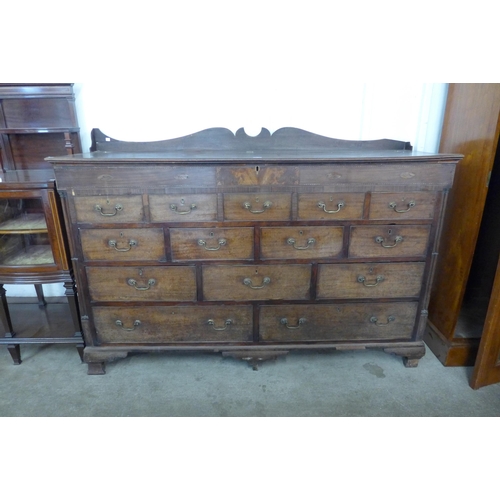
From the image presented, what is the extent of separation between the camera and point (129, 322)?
6.16 ft

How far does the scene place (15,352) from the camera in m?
2.05

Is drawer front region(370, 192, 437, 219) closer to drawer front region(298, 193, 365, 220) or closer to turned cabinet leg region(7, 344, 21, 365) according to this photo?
drawer front region(298, 193, 365, 220)

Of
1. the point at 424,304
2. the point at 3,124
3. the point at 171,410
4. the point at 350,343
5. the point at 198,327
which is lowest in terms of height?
the point at 171,410

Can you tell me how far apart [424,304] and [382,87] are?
1303 mm

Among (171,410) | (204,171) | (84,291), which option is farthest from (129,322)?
(204,171)

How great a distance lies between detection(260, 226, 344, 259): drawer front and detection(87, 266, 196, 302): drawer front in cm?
40

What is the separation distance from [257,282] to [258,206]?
393mm

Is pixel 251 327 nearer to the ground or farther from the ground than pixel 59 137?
nearer to the ground

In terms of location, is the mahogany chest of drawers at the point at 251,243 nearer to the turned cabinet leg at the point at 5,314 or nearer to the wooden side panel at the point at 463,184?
the wooden side panel at the point at 463,184

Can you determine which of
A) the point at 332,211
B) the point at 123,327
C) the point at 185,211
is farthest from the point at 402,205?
the point at 123,327

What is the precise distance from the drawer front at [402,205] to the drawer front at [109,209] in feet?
3.63

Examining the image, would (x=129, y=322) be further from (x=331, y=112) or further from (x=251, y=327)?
(x=331, y=112)

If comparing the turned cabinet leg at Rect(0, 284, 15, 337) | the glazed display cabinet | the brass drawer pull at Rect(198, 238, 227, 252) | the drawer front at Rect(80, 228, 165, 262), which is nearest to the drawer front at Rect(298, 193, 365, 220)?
the brass drawer pull at Rect(198, 238, 227, 252)

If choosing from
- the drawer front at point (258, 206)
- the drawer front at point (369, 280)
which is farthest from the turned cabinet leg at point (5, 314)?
the drawer front at point (369, 280)
